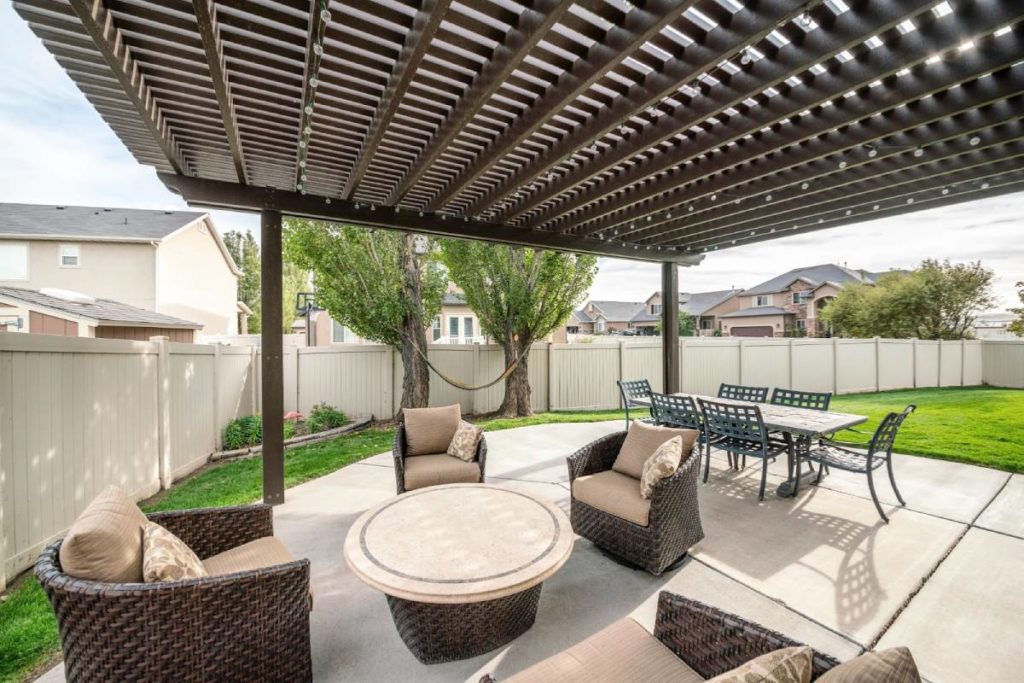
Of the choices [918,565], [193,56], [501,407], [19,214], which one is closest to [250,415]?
[501,407]

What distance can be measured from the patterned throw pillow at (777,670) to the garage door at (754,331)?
94.3ft

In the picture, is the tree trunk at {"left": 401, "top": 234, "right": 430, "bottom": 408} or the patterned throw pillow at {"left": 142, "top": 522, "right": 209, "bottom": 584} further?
the tree trunk at {"left": 401, "top": 234, "right": 430, "bottom": 408}

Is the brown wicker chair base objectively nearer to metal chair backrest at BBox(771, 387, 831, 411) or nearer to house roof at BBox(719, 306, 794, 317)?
metal chair backrest at BBox(771, 387, 831, 411)

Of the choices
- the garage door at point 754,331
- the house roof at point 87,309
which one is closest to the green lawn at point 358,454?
Answer: the house roof at point 87,309

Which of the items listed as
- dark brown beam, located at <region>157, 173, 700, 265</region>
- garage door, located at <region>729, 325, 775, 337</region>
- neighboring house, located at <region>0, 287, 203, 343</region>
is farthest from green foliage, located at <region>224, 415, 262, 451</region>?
garage door, located at <region>729, 325, 775, 337</region>

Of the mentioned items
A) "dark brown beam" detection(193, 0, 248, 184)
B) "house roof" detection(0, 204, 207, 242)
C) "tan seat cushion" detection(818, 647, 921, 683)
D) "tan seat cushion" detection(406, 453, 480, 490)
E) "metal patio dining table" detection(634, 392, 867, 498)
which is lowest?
"tan seat cushion" detection(406, 453, 480, 490)

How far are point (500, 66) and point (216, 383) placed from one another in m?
5.38

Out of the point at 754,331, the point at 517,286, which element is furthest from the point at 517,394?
the point at 754,331

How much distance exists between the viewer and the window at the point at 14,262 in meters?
11.0

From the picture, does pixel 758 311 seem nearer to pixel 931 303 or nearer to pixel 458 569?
pixel 931 303

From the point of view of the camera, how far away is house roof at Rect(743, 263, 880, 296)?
24.2 meters

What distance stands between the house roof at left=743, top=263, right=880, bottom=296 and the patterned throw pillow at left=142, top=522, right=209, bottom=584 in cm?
2891

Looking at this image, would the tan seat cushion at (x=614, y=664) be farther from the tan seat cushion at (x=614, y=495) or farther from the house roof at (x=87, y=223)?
the house roof at (x=87, y=223)

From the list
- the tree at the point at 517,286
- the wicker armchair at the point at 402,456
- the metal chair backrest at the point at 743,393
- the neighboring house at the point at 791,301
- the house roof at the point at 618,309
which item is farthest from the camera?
the house roof at the point at 618,309
